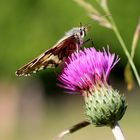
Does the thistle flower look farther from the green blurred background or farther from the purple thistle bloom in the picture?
the green blurred background

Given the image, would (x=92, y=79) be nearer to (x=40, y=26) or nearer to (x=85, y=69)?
(x=85, y=69)

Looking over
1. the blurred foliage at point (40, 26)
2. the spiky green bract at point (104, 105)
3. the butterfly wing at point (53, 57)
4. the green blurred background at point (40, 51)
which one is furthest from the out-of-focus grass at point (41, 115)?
the spiky green bract at point (104, 105)

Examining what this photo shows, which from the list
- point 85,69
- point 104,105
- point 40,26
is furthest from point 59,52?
point 40,26

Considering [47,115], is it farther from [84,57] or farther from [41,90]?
[84,57]

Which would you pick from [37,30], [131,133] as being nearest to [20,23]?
[37,30]

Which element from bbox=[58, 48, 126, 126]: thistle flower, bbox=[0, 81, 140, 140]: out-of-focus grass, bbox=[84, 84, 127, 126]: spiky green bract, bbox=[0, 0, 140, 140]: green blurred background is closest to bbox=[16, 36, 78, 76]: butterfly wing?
bbox=[58, 48, 126, 126]: thistle flower

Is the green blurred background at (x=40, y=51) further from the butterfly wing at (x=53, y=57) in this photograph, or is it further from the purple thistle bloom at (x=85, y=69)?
the purple thistle bloom at (x=85, y=69)
